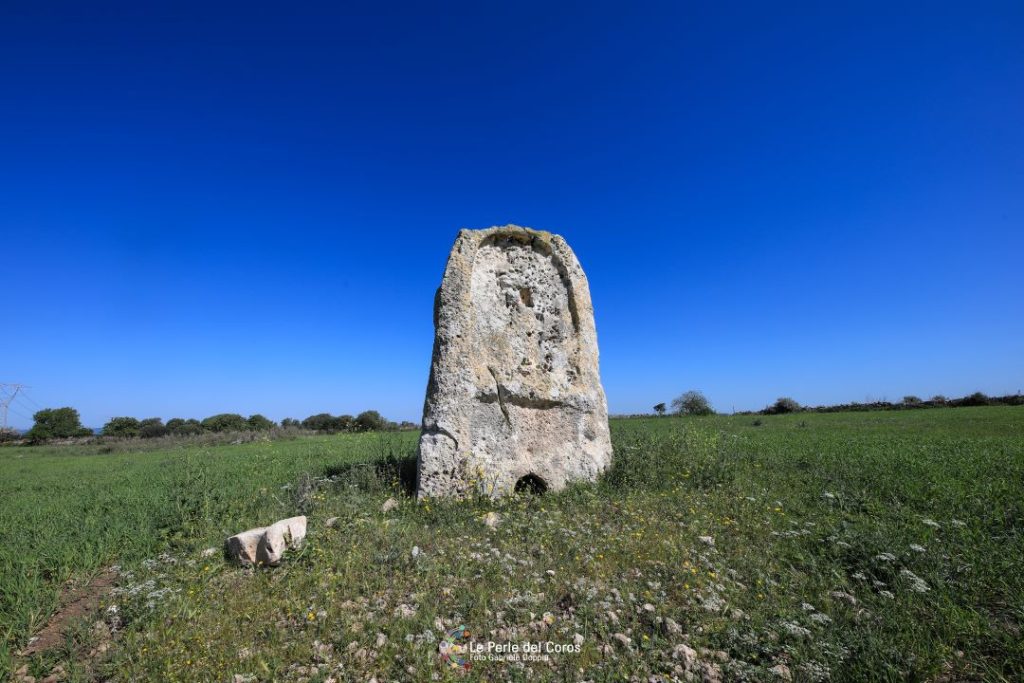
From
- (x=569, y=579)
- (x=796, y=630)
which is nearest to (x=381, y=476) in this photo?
(x=569, y=579)

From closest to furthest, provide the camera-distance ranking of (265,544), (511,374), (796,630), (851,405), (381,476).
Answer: (796,630)
(265,544)
(511,374)
(381,476)
(851,405)

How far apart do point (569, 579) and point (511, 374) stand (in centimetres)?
424

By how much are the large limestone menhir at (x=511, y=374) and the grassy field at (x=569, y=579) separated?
0.75 m

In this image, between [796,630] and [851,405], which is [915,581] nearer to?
[796,630]

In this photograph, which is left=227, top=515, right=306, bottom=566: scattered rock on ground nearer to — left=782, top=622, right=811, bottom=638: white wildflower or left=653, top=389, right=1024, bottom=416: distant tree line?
left=782, top=622, right=811, bottom=638: white wildflower

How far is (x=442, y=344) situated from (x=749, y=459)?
Answer: 7846 mm

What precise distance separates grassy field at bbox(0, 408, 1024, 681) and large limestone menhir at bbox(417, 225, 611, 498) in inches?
29.6

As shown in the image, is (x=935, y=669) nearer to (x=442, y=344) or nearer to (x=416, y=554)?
(x=416, y=554)

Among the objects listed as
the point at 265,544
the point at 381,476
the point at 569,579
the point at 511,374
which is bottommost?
the point at 569,579

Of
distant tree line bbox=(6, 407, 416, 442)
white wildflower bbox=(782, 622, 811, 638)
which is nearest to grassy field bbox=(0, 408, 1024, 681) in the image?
white wildflower bbox=(782, 622, 811, 638)

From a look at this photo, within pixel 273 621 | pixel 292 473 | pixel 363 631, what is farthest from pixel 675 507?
pixel 292 473

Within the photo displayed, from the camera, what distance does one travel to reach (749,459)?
423 inches

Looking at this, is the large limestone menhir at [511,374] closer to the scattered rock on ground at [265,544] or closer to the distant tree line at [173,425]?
the scattered rock on ground at [265,544]

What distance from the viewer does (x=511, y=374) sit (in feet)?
Answer: 28.5
